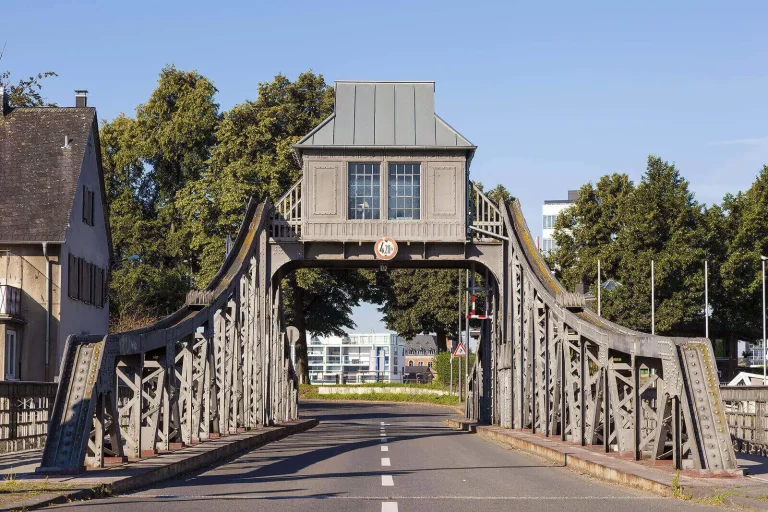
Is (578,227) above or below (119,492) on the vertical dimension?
above

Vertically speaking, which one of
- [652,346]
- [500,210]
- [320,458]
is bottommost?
[320,458]

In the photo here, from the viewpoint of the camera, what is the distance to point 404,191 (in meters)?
33.5

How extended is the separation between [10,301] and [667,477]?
97.1 ft

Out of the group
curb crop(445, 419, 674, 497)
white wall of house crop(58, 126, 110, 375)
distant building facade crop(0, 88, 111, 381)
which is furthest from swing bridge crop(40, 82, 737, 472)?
distant building facade crop(0, 88, 111, 381)

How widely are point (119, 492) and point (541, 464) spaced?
8617 millimetres

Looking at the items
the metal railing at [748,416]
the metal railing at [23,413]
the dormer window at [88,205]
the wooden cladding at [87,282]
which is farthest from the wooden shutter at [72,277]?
the metal railing at [748,416]

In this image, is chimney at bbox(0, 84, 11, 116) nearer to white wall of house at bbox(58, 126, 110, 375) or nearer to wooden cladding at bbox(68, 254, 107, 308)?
white wall of house at bbox(58, 126, 110, 375)

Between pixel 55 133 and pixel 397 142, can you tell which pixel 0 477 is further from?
pixel 55 133

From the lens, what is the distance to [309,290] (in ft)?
204

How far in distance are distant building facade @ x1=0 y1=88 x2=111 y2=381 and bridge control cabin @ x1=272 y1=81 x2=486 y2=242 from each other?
36.0 ft

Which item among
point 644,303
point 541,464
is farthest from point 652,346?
point 644,303

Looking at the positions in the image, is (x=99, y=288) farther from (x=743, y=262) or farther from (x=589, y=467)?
(x=743, y=262)

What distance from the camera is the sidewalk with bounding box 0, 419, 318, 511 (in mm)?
12023

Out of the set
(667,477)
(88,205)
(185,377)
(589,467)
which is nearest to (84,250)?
(88,205)
